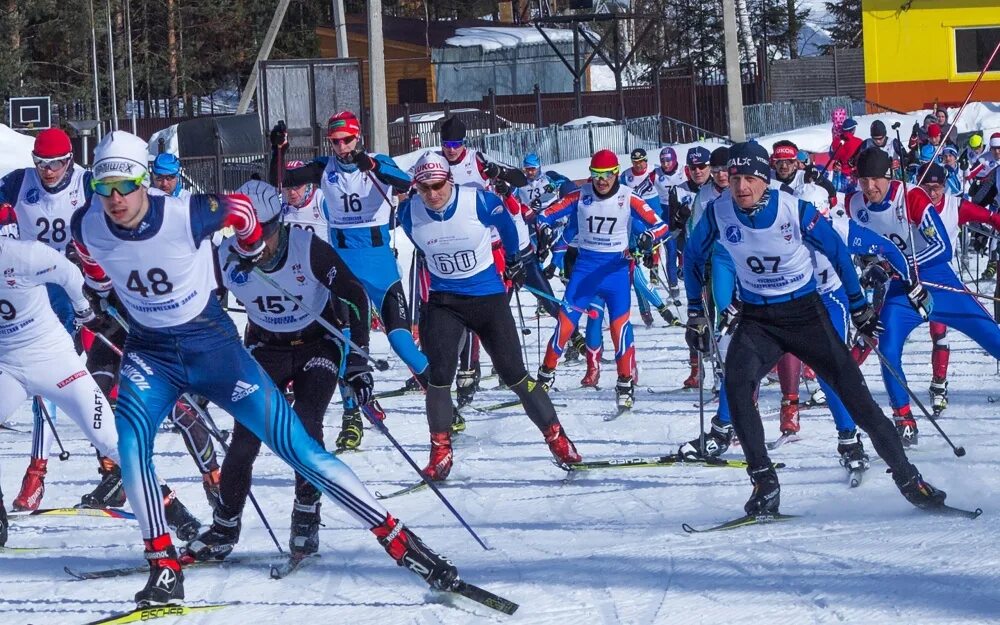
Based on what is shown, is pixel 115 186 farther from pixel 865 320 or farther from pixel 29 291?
pixel 865 320

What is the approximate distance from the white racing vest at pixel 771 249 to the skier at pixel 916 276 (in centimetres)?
196

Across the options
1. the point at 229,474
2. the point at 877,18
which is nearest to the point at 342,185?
the point at 229,474

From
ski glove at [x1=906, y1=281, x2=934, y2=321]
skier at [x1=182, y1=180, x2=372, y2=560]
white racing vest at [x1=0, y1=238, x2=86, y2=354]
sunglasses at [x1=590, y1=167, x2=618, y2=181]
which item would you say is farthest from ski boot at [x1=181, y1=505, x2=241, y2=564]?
sunglasses at [x1=590, y1=167, x2=618, y2=181]

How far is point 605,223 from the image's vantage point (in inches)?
453

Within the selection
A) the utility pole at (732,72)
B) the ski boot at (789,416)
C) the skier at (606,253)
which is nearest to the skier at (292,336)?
the ski boot at (789,416)

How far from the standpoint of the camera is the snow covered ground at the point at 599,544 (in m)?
5.68

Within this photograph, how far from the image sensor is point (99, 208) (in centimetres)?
581

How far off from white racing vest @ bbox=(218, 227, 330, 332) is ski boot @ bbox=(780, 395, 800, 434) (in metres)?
3.94

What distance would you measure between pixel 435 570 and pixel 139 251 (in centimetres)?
181

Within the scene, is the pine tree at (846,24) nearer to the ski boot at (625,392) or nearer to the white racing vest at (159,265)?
the ski boot at (625,392)

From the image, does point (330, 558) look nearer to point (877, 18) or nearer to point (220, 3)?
point (877, 18)

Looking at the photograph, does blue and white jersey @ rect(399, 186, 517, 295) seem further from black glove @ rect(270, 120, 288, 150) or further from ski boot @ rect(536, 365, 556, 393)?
black glove @ rect(270, 120, 288, 150)

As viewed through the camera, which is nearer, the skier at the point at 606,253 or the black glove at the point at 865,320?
the black glove at the point at 865,320

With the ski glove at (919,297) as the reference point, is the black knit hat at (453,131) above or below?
above
